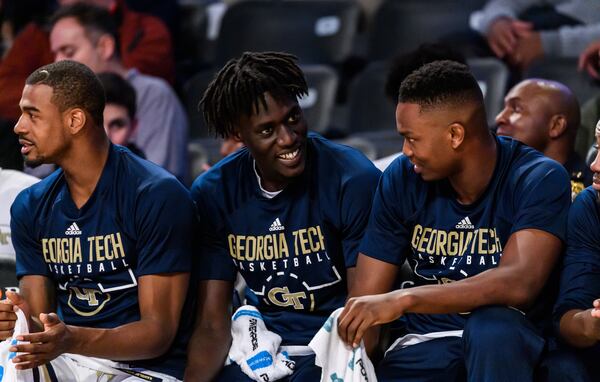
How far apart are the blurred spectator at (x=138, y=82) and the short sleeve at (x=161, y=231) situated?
6.49 ft

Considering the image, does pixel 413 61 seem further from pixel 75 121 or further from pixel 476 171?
pixel 75 121

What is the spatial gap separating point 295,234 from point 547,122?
117 centimetres

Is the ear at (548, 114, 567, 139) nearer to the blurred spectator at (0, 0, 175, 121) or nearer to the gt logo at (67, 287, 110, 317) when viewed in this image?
the gt logo at (67, 287, 110, 317)

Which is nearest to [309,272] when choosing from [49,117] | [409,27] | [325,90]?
[49,117]

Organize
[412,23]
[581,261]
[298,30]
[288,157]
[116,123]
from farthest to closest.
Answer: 1. [298,30]
2. [412,23]
3. [116,123]
4. [288,157]
5. [581,261]

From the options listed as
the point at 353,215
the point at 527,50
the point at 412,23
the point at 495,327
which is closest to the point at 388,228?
the point at 353,215

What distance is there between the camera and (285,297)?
12.5 ft

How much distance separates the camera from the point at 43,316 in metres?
3.29

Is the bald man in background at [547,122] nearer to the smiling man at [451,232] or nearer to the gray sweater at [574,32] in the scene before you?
the smiling man at [451,232]

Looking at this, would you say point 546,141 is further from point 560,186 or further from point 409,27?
point 409,27

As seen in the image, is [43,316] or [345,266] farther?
[345,266]

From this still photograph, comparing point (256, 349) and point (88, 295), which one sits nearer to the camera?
point (256, 349)

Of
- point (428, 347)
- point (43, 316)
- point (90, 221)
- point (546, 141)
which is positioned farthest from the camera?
point (546, 141)

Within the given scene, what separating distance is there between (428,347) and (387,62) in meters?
2.74
